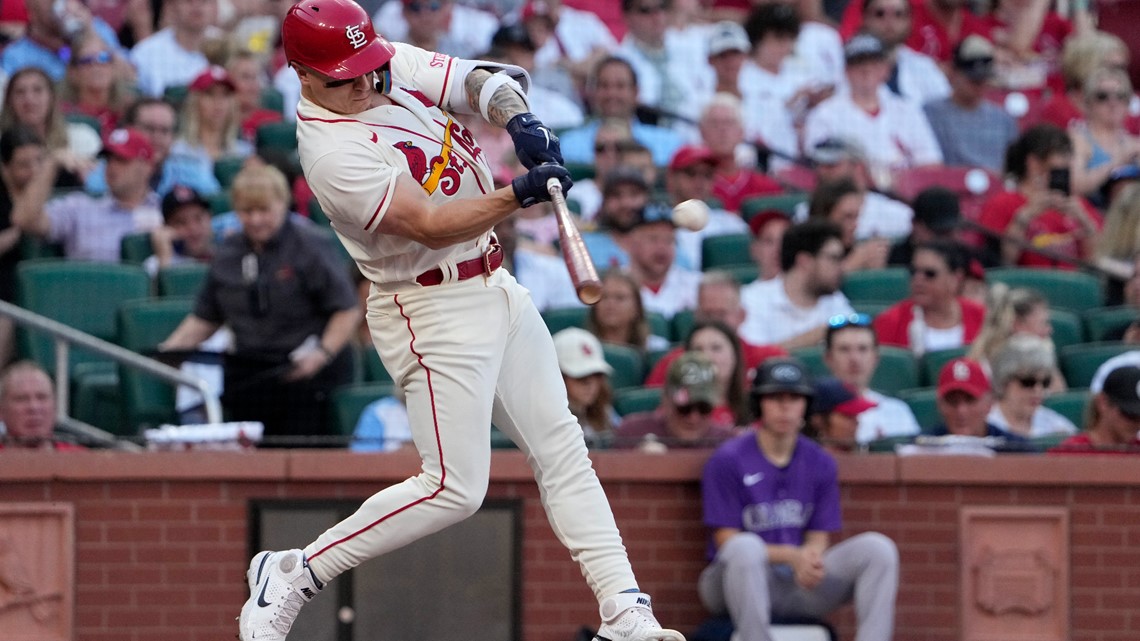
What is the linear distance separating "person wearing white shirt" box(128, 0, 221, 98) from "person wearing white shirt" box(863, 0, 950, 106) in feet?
12.4

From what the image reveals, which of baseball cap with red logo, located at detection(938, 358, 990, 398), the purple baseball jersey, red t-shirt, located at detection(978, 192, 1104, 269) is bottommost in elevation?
the purple baseball jersey

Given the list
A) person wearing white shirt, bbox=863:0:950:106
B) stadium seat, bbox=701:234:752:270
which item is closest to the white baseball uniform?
stadium seat, bbox=701:234:752:270

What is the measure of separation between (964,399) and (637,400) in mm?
1244

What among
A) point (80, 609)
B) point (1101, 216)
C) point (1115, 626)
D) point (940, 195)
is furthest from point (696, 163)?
point (80, 609)

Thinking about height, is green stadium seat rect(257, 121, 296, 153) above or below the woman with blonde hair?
above

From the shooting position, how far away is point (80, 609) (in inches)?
231

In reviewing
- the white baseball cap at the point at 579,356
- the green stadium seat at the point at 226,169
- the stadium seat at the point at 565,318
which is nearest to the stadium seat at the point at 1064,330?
the stadium seat at the point at 565,318

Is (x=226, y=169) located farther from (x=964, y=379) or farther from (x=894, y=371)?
(x=964, y=379)

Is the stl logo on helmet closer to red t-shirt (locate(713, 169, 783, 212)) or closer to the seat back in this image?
the seat back

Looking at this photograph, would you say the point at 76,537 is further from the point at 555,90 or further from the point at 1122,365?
the point at 555,90

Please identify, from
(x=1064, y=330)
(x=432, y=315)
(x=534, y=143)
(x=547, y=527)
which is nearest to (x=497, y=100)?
(x=534, y=143)

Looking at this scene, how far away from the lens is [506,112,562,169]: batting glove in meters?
4.14

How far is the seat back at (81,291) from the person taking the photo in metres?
Result: 7.09

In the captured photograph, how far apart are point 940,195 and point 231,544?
4212 mm
